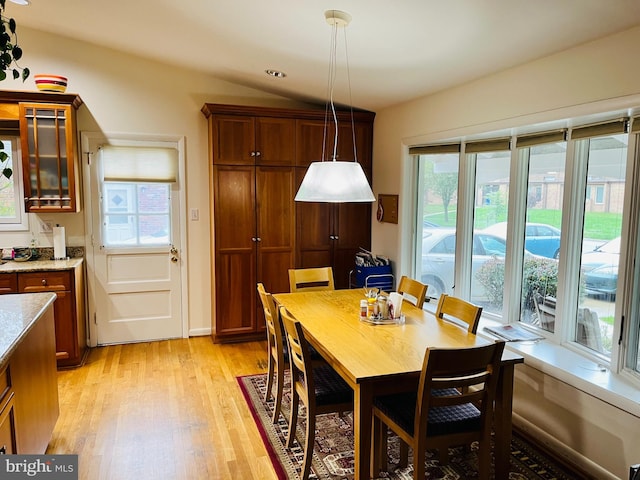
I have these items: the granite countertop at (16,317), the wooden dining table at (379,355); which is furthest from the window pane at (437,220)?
the granite countertop at (16,317)

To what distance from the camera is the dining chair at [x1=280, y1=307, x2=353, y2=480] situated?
241cm

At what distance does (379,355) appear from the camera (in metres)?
2.24

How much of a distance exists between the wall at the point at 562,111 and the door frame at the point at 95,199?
2387mm

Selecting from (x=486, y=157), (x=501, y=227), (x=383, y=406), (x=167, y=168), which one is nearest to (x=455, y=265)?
(x=501, y=227)

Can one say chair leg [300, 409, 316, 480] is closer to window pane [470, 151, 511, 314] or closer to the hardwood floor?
the hardwood floor

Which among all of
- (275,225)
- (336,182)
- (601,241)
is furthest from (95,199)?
(601,241)

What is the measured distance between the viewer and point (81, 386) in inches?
143

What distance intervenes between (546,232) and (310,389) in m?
1.90

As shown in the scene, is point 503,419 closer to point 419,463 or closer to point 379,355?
point 419,463

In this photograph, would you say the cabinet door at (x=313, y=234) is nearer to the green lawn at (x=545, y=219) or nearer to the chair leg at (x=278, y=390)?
the green lawn at (x=545, y=219)

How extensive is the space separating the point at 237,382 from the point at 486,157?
8.58ft

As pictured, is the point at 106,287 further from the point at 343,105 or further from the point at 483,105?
the point at 483,105

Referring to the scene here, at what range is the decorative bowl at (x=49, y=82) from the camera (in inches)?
153

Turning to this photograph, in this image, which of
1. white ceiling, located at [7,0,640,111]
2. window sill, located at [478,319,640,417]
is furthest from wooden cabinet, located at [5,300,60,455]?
window sill, located at [478,319,640,417]
